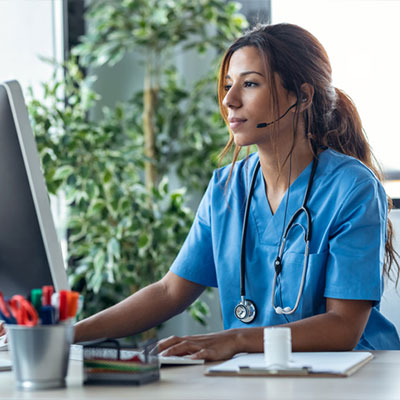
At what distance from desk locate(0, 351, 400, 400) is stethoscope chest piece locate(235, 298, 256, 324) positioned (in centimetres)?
50

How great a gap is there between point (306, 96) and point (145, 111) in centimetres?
131

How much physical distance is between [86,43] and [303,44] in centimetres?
146

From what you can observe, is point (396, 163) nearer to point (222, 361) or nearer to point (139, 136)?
point (139, 136)

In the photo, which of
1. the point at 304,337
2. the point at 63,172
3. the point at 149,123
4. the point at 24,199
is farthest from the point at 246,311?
the point at 149,123

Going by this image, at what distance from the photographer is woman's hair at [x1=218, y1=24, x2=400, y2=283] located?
1502 mm

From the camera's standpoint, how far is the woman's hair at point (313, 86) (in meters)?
1.50

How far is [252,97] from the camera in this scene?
149cm

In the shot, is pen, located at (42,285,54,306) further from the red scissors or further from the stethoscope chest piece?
the stethoscope chest piece

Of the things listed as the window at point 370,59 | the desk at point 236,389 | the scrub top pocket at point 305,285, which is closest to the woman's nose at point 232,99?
the scrub top pocket at point 305,285

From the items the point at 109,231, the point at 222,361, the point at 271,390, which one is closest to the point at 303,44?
the point at 222,361

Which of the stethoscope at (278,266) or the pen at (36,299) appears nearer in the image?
the pen at (36,299)

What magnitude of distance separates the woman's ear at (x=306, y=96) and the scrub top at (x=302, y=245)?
12 cm

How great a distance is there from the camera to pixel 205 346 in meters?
1.08

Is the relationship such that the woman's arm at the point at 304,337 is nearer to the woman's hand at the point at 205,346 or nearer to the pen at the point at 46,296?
the woman's hand at the point at 205,346
